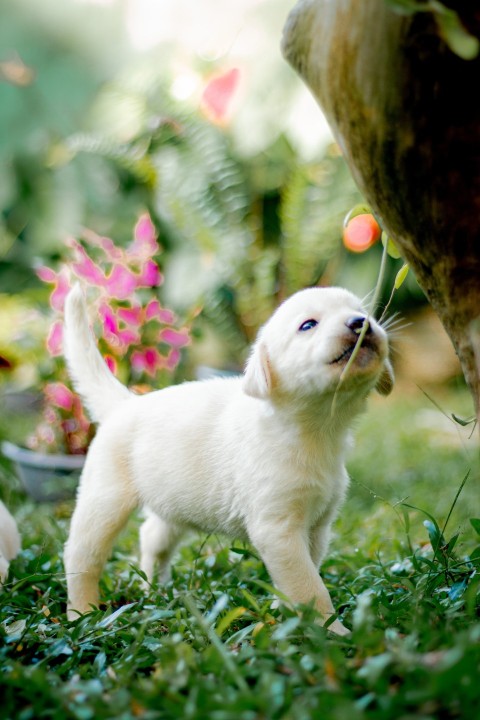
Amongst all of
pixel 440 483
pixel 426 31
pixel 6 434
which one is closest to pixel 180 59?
pixel 6 434

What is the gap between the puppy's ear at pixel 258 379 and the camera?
7.36ft

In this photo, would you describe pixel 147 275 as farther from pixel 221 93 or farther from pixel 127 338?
pixel 221 93

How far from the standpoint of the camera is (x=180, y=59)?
6.70 metres

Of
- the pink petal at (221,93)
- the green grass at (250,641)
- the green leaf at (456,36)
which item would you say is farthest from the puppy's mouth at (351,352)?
the pink petal at (221,93)

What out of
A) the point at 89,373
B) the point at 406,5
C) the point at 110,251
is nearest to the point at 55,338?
the point at 110,251

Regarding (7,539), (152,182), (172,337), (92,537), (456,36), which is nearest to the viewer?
(456,36)

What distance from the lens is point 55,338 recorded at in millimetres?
4148

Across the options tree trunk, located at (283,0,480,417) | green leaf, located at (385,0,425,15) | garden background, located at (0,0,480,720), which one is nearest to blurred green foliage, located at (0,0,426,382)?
garden background, located at (0,0,480,720)

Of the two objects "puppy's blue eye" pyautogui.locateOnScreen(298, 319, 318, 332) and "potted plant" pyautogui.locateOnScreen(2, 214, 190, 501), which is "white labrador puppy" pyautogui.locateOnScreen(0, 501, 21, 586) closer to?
"potted plant" pyautogui.locateOnScreen(2, 214, 190, 501)

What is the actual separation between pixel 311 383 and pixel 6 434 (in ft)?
11.4

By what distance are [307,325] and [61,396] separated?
7.53 ft

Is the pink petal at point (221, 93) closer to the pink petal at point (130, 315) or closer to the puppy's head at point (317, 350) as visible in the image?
the pink petal at point (130, 315)

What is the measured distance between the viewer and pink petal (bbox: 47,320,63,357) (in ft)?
13.6

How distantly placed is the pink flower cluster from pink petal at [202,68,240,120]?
2.18 meters
